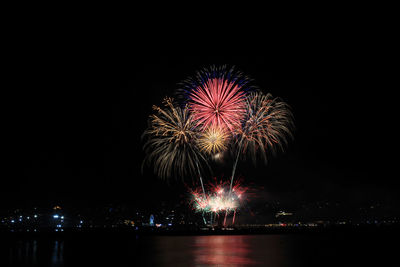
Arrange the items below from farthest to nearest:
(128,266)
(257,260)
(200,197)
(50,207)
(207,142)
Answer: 1. (50,207)
2. (200,197)
3. (207,142)
4. (257,260)
5. (128,266)

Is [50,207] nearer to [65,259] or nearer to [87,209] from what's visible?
[87,209]

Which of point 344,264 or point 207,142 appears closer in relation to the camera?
point 344,264

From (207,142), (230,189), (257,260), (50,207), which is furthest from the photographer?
(50,207)

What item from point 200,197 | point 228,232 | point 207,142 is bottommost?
point 228,232

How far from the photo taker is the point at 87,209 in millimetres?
182125

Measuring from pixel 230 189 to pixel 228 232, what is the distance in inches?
1352

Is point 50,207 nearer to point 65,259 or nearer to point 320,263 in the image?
point 65,259

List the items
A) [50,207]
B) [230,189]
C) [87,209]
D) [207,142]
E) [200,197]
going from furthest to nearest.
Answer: [87,209] → [50,207] → [200,197] → [230,189] → [207,142]

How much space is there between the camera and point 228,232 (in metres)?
88.2

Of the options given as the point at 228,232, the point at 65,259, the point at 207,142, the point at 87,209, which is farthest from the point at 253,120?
the point at 87,209

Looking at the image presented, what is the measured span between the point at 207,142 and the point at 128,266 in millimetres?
20658

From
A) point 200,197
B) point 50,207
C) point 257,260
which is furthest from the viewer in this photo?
point 50,207

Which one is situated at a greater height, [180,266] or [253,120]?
[253,120]

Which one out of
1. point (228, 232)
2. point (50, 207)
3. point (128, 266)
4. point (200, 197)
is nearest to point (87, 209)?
point (50, 207)
